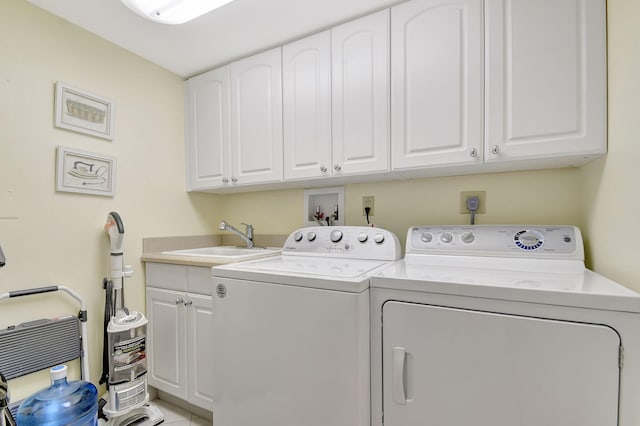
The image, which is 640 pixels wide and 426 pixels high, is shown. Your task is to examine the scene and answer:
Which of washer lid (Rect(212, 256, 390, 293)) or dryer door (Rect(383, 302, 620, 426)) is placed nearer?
dryer door (Rect(383, 302, 620, 426))

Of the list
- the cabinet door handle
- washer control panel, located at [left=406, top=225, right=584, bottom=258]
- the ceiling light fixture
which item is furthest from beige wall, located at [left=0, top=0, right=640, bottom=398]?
the cabinet door handle

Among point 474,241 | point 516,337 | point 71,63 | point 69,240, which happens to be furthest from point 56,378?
point 474,241

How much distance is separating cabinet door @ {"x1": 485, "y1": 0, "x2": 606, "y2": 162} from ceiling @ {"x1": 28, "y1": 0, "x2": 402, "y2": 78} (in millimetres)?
596

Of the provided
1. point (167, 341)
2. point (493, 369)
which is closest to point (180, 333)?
point (167, 341)

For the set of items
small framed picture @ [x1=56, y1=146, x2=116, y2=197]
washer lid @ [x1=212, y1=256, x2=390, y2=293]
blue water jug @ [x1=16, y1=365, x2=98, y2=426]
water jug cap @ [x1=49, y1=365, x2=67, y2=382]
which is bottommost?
blue water jug @ [x1=16, y1=365, x2=98, y2=426]

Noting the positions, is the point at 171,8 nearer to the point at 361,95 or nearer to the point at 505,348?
the point at 361,95

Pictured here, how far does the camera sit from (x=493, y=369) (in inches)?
35.5

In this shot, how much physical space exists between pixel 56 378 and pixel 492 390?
173cm

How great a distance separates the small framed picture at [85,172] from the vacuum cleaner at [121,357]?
19cm

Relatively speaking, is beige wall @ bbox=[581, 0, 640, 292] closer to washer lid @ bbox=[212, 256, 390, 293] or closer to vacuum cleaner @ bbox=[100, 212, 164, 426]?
washer lid @ bbox=[212, 256, 390, 293]

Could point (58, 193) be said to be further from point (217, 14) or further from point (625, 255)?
point (625, 255)

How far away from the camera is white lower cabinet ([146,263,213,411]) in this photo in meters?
1.66

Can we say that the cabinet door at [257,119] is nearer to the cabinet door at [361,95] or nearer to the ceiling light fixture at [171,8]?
the cabinet door at [361,95]

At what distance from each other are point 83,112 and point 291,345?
1.77 meters
